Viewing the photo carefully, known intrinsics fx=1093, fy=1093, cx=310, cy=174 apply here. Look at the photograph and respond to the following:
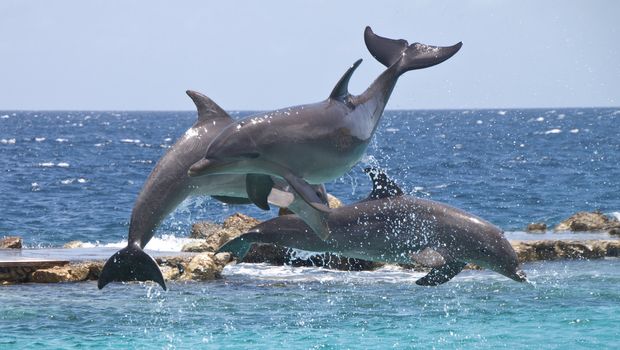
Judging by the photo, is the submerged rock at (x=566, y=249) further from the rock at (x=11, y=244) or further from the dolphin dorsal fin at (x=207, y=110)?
the dolphin dorsal fin at (x=207, y=110)

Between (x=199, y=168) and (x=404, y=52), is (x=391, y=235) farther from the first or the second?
(x=199, y=168)

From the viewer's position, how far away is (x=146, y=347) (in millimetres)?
17438

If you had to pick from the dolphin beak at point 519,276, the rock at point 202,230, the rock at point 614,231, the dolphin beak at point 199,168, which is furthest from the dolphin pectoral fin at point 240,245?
the rock at point 614,231

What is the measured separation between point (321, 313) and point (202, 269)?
4.18m

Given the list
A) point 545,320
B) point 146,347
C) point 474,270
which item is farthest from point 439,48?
point 474,270

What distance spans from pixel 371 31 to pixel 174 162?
Result: 236cm

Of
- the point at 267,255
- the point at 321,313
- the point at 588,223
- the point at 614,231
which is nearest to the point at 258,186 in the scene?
the point at 321,313

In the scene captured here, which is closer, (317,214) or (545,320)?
(317,214)

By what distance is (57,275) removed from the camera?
22.7 metres

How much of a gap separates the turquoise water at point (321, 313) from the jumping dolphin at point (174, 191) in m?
Answer: 8.39

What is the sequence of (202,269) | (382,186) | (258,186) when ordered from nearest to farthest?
(258,186), (382,186), (202,269)

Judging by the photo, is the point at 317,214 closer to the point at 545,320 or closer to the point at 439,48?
the point at 439,48

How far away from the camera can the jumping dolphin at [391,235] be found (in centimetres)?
1058

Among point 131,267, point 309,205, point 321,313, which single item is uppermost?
point 309,205
